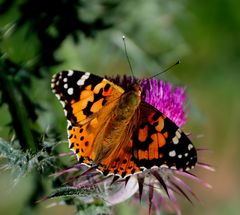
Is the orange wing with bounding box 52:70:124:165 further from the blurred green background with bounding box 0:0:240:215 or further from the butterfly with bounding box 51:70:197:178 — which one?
the blurred green background with bounding box 0:0:240:215

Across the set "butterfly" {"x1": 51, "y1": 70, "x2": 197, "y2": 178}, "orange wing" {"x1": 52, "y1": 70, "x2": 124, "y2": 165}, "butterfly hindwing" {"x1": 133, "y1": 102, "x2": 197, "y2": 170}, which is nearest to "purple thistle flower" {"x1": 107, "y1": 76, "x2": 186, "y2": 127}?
"butterfly" {"x1": 51, "y1": 70, "x2": 197, "y2": 178}

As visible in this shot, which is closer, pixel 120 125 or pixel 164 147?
pixel 164 147

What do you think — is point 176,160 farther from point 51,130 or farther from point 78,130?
point 51,130

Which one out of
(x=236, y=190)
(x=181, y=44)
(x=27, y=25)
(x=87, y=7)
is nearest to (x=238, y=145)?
(x=236, y=190)

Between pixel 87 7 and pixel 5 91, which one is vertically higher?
pixel 87 7

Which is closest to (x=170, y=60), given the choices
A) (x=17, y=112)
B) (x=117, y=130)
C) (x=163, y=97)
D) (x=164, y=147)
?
(x=163, y=97)

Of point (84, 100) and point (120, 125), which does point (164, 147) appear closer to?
point (120, 125)
